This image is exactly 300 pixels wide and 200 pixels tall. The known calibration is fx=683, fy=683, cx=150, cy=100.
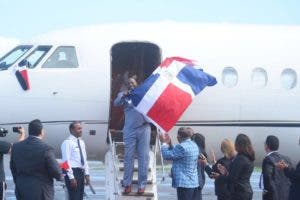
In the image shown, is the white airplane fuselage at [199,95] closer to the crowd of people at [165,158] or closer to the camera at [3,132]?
the camera at [3,132]

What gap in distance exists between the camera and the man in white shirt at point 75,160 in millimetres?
13406

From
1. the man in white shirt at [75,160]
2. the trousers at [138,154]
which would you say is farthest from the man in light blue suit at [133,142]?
the man in white shirt at [75,160]

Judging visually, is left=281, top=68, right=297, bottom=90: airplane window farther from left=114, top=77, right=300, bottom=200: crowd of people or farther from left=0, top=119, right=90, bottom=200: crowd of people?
left=0, top=119, right=90, bottom=200: crowd of people

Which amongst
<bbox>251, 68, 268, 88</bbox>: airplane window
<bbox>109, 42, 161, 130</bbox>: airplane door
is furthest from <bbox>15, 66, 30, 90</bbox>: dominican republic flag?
<bbox>251, 68, 268, 88</bbox>: airplane window

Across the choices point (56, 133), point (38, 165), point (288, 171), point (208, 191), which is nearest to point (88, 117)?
point (56, 133)

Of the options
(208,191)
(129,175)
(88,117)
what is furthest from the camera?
(208,191)

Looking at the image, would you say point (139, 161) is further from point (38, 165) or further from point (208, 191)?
point (208, 191)

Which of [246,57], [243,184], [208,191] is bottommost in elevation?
[208,191]

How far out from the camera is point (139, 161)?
12.7 m

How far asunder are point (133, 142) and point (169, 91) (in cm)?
127

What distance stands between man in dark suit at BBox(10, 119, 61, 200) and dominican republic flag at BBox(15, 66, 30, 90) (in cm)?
331

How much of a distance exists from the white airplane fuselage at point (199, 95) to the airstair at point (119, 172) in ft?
1.21

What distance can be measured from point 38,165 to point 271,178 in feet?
13.3

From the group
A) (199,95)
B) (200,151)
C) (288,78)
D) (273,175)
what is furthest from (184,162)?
(288,78)
